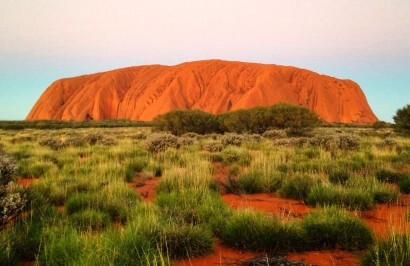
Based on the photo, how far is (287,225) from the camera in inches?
157

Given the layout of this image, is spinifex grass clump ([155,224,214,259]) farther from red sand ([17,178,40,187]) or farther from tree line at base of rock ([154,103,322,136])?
tree line at base of rock ([154,103,322,136])

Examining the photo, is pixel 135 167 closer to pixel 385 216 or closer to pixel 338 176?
pixel 338 176

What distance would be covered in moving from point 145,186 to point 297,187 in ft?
10.6

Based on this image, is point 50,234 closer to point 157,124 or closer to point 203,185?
point 203,185

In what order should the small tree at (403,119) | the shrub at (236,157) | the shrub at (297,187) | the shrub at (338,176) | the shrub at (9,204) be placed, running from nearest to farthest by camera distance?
the shrub at (9,204)
the shrub at (297,187)
the shrub at (338,176)
the shrub at (236,157)
the small tree at (403,119)

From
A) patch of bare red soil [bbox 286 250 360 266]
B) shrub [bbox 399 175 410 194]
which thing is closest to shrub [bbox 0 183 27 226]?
patch of bare red soil [bbox 286 250 360 266]

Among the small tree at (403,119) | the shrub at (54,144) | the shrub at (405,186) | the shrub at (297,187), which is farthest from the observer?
the small tree at (403,119)

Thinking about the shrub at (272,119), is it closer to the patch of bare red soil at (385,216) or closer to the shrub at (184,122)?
the shrub at (184,122)

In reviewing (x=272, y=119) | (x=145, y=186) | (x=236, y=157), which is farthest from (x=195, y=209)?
(x=272, y=119)

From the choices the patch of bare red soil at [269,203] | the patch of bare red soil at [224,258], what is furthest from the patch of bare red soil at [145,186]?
the patch of bare red soil at [224,258]

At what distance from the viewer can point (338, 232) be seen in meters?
3.98

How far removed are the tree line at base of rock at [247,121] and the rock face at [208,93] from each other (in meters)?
46.8

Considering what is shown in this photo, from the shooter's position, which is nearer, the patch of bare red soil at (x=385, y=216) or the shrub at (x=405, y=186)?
the patch of bare red soil at (x=385, y=216)

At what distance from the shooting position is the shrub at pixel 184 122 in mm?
23750
